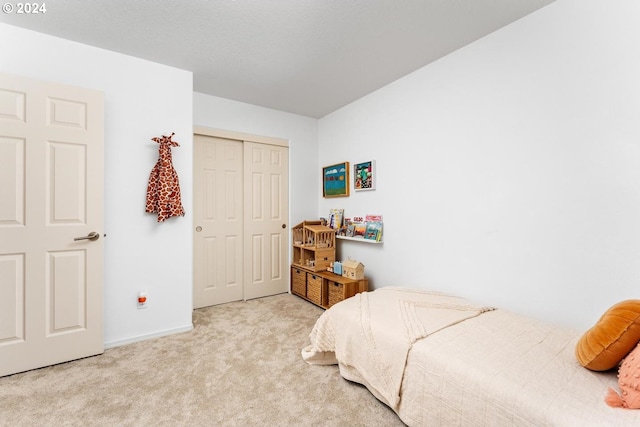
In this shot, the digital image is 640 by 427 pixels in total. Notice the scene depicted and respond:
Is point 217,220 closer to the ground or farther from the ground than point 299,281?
farther from the ground

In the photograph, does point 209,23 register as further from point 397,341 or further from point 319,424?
point 319,424

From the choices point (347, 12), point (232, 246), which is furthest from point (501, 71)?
point (232, 246)

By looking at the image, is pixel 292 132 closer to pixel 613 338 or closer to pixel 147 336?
pixel 147 336

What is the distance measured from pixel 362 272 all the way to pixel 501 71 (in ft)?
7.09

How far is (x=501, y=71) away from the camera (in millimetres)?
2039

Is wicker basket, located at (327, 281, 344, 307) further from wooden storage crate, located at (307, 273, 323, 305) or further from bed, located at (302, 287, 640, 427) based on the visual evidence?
bed, located at (302, 287, 640, 427)

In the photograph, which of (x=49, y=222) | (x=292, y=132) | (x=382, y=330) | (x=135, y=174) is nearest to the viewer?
(x=382, y=330)

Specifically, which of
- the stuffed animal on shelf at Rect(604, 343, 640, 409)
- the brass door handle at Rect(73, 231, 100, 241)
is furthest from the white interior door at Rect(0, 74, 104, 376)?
the stuffed animal on shelf at Rect(604, 343, 640, 409)

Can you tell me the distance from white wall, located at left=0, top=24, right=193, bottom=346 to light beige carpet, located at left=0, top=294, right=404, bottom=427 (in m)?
0.30

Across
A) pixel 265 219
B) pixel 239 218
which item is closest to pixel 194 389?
pixel 239 218

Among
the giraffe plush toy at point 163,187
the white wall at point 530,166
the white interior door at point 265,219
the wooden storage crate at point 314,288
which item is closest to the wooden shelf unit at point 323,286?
the wooden storage crate at point 314,288

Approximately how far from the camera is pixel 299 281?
363 cm

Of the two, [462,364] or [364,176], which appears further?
[364,176]

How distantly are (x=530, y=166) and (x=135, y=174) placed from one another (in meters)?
3.11
